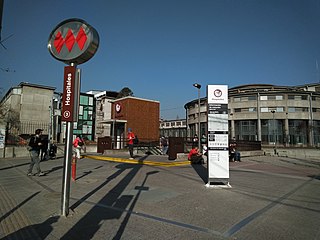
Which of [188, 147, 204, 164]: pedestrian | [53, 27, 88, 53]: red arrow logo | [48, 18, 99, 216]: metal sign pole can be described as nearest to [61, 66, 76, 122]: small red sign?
[48, 18, 99, 216]: metal sign pole

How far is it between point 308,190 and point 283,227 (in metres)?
4.53

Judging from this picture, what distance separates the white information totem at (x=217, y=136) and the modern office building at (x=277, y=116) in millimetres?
53581

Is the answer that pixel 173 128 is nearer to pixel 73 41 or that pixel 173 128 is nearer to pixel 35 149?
pixel 35 149

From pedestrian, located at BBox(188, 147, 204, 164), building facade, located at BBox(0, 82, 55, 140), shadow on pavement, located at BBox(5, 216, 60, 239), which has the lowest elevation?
shadow on pavement, located at BBox(5, 216, 60, 239)

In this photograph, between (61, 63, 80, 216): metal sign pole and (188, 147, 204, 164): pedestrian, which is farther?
(188, 147, 204, 164): pedestrian

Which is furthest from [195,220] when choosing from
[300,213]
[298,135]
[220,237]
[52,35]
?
[298,135]

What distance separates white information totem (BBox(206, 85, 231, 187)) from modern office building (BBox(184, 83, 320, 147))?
2109 inches

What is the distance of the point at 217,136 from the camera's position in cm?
796

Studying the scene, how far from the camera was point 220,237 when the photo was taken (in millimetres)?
3715

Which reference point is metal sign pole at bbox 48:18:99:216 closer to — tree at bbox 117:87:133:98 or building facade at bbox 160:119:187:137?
tree at bbox 117:87:133:98

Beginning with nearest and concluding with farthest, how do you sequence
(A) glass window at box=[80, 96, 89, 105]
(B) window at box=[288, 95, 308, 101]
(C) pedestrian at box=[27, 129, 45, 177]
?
(C) pedestrian at box=[27, 129, 45, 177]
(A) glass window at box=[80, 96, 89, 105]
(B) window at box=[288, 95, 308, 101]

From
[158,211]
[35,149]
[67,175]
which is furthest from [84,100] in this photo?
[158,211]

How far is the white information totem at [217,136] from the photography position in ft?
25.7

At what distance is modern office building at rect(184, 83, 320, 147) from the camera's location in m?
58.0
